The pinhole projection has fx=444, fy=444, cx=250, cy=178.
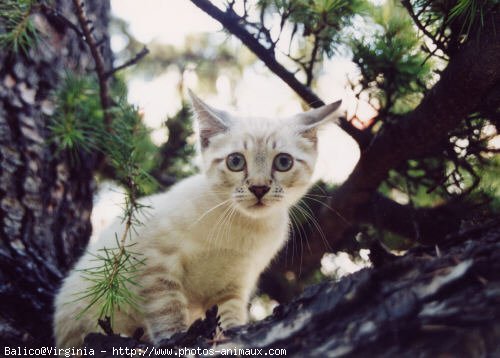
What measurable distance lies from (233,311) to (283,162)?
0.73 metres

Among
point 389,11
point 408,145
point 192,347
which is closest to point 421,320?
point 192,347

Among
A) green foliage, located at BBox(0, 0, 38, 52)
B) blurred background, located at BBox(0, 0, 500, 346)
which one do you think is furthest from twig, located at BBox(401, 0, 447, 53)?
green foliage, located at BBox(0, 0, 38, 52)

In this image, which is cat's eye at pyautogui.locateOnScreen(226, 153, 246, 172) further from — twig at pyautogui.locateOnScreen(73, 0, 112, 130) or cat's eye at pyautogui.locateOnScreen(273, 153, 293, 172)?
twig at pyautogui.locateOnScreen(73, 0, 112, 130)

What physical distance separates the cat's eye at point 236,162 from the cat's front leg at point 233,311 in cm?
61

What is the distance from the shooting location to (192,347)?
4.06ft

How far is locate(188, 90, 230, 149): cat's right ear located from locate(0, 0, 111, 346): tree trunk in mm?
668

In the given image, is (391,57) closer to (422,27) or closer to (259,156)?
(422,27)

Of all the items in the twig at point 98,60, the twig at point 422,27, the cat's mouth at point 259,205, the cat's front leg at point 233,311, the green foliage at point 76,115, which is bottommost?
the cat's front leg at point 233,311

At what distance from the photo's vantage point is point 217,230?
2074 millimetres

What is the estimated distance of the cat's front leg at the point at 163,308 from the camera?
1766mm

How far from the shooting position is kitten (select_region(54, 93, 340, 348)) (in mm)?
1891

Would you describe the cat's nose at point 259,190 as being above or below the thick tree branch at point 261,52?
below

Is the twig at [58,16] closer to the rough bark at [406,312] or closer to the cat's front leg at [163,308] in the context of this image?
the cat's front leg at [163,308]

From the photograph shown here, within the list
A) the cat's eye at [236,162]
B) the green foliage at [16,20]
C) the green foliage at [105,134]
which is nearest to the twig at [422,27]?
the cat's eye at [236,162]
